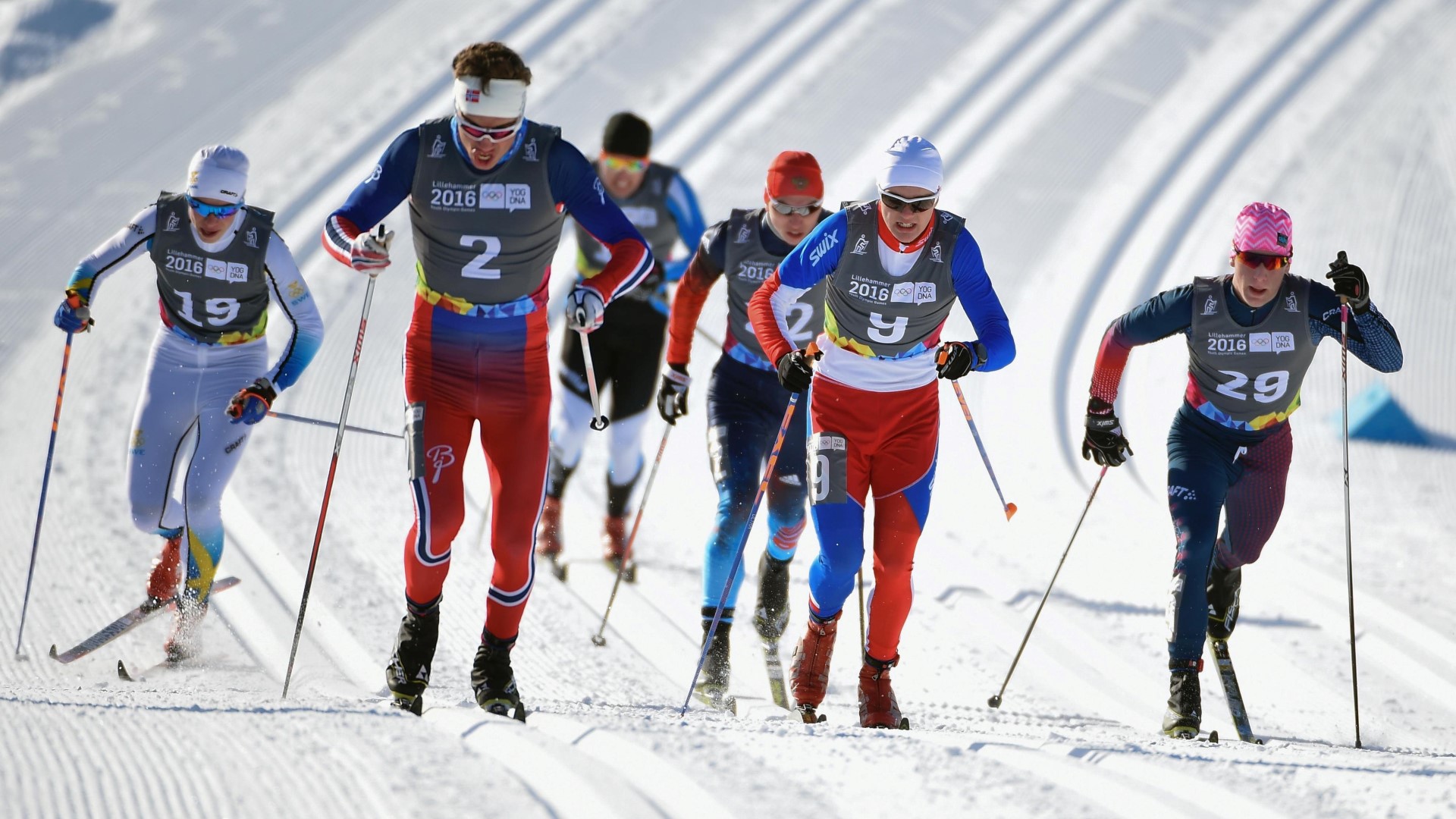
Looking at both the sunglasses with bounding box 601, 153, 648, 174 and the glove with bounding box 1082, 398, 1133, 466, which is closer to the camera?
the glove with bounding box 1082, 398, 1133, 466

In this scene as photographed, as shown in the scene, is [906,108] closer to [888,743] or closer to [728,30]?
[728,30]

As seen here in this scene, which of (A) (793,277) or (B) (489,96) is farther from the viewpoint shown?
(A) (793,277)

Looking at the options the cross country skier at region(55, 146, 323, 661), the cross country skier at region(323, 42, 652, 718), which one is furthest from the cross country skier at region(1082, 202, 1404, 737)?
the cross country skier at region(55, 146, 323, 661)

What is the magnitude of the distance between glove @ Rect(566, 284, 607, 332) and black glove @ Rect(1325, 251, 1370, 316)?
8.34 feet

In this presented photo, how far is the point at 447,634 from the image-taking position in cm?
557

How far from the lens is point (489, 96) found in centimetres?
409

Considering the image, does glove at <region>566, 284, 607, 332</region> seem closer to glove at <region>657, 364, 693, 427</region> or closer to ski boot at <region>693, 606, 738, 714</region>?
glove at <region>657, 364, 693, 427</region>

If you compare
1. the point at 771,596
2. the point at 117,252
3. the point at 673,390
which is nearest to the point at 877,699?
the point at 771,596

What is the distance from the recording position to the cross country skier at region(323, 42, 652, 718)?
13.8 feet

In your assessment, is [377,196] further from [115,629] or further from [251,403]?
[115,629]

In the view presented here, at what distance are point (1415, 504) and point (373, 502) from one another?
5907 mm

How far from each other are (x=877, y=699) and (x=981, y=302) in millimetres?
1440

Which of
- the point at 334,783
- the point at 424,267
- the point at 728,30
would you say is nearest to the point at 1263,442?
the point at 424,267

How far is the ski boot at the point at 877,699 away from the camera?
4.53m
